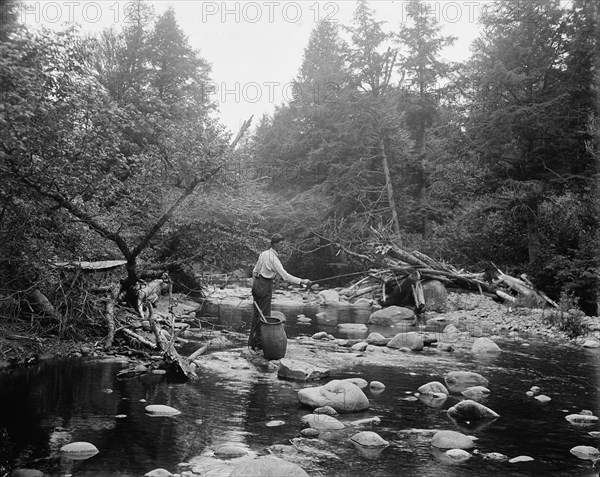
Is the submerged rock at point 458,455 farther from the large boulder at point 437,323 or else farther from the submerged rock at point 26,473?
the large boulder at point 437,323

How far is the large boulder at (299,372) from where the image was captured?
7969 mm

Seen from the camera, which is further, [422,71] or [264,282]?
[422,71]

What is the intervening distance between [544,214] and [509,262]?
6.74 feet

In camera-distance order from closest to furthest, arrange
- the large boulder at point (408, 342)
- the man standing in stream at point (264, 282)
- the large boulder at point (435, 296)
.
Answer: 1. the man standing in stream at point (264, 282)
2. the large boulder at point (408, 342)
3. the large boulder at point (435, 296)

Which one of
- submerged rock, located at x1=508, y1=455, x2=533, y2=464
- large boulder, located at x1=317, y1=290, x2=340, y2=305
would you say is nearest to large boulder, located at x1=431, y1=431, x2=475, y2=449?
submerged rock, located at x1=508, y1=455, x2=533, y2=464

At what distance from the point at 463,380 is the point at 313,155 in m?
23.4

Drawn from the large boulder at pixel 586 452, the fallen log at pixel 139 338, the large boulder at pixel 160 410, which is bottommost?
the large boulder at pixel 586 452

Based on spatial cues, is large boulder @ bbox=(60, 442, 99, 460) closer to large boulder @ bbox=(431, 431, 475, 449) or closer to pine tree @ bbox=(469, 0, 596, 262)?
large boulder @ bbox=(431, 431, 475, 449)

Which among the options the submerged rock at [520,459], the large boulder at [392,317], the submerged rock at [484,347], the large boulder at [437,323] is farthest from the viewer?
the large boulder at [392,317]

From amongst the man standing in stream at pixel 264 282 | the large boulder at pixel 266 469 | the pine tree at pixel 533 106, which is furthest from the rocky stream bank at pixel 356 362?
the pine tree at pixel 533 106

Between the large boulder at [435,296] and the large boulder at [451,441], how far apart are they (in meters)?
12.6

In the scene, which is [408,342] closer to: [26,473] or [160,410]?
Result: [160,410]

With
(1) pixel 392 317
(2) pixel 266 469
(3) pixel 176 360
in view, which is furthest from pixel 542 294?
(2) pixel 266 469

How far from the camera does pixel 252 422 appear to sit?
584cm
